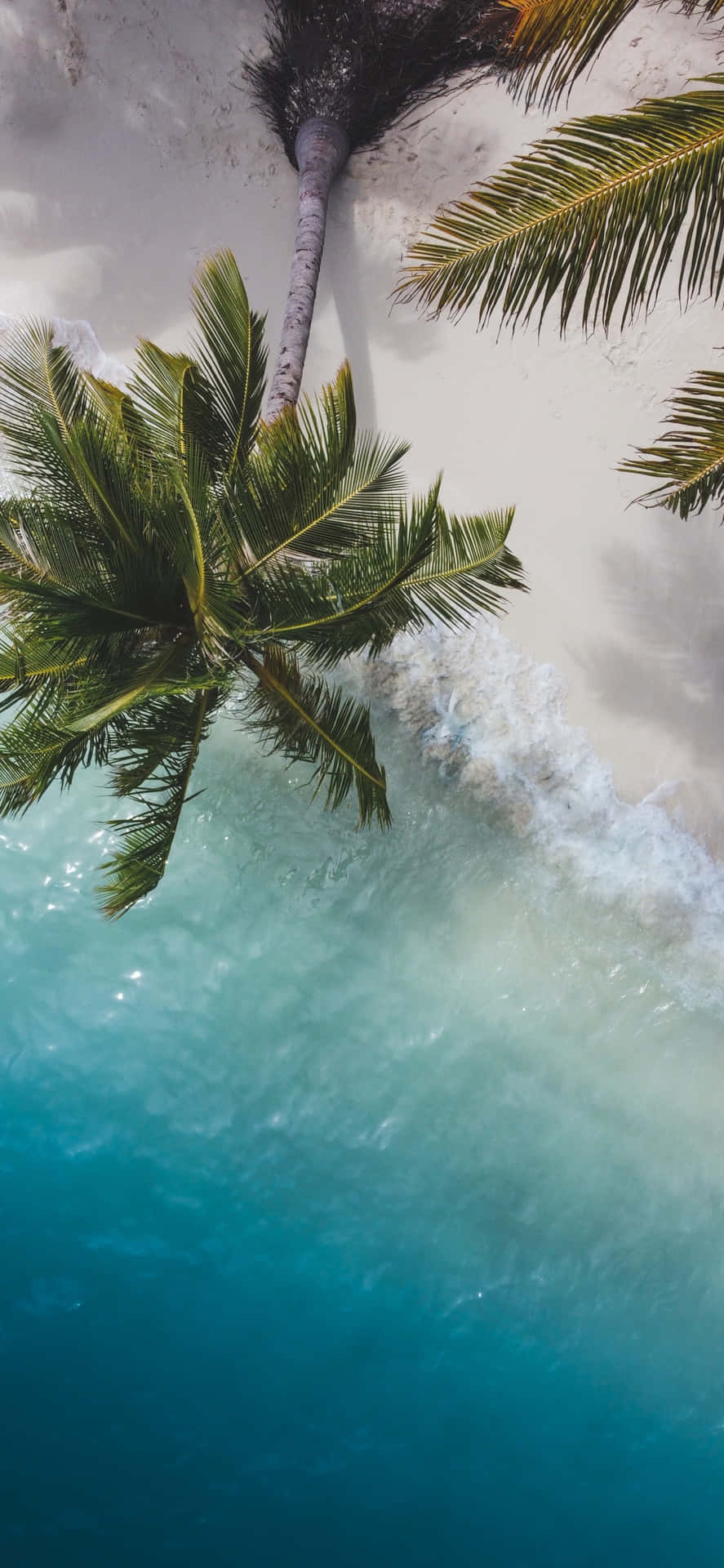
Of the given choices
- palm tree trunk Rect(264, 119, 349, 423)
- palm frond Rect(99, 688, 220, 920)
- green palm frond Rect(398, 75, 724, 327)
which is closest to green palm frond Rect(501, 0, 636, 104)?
green palm frond Rect(398, 75, 724, 327)

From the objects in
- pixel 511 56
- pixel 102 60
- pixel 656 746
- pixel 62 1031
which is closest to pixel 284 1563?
pixel 62 1031

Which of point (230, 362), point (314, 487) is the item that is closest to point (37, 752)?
point (314, 487)

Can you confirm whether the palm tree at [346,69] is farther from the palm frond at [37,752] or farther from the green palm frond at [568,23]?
the palm frond at [37,752]

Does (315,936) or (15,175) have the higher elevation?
(15,175)

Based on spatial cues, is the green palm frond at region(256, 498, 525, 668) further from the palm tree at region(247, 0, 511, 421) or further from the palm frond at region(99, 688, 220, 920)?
the palm tree at region(247, 0, 511, 421)

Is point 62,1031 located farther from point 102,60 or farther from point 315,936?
point 102,60

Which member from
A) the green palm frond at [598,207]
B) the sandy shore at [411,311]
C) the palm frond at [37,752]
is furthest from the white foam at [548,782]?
the green palm frond at [598,207]
